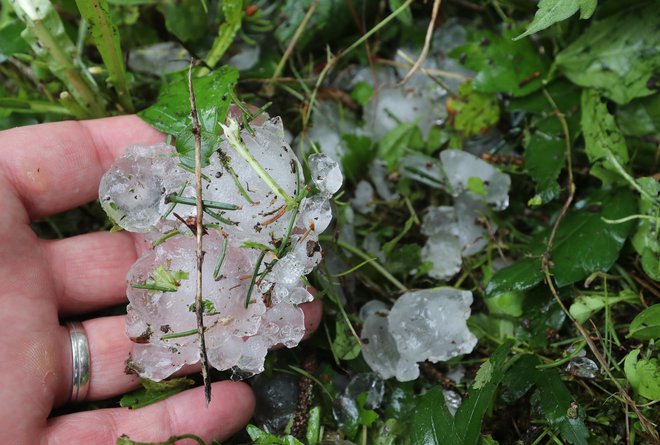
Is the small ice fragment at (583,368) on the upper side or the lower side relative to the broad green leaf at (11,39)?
lower

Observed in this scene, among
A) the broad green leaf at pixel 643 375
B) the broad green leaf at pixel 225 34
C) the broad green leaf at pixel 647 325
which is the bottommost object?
the broad green leaf at pixel 643 375

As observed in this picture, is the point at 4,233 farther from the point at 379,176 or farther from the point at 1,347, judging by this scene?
the point at 379,176

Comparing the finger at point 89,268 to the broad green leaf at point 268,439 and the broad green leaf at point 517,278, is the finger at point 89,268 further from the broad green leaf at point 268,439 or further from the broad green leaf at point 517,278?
the broad green leaf at point 517,278

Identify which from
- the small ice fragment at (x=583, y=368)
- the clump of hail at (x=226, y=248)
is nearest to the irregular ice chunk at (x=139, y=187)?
the clump of hail at (x=226, y=248)

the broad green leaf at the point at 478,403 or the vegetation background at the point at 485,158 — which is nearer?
the broad green leaf at the point at 478,403

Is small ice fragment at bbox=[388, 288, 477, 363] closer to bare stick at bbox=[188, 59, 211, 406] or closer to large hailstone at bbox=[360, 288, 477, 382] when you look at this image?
large hailstone at bbox=[360, 288, 477, 382]

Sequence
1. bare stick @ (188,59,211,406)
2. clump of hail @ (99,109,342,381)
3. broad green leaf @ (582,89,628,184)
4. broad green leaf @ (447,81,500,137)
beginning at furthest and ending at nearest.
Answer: broad green leaf @ (447,81,500,137)
broad green leaf @ (582,89,628,184)
clump of hail @ (99,109,342,381)
bare stick @ (188,59,211,406)

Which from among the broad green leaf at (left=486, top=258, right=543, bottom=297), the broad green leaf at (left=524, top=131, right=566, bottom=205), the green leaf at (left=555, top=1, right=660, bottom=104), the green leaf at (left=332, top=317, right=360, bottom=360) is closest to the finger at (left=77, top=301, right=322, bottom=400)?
the green leaf at (left=332, top=317, right=360, bottom=360)
